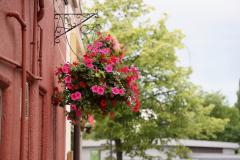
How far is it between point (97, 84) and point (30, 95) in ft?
5.59

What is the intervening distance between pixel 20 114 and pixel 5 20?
110cm

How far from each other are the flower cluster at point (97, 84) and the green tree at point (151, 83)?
13848 millimetres

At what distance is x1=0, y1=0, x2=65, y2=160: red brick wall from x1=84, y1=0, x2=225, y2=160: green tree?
1311 cm

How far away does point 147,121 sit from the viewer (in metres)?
23.2

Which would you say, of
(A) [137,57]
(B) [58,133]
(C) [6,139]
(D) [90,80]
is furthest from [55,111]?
(A) [137,57]

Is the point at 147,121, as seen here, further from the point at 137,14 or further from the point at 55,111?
the point at 55,111

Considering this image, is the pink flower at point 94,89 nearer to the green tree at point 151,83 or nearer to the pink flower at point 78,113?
the pink flower at point 78,113

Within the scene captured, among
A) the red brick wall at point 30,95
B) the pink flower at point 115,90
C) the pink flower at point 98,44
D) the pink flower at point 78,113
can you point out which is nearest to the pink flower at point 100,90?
Result: the pink flower at point 115,90

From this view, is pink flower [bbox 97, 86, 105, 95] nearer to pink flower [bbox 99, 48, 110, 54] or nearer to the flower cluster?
the flower cluster

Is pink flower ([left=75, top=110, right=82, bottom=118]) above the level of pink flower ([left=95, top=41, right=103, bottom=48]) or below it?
below

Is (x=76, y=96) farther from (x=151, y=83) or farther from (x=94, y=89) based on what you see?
(x=151, y=83)

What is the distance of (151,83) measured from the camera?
23.1 m

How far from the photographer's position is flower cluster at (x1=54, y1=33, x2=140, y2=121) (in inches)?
324

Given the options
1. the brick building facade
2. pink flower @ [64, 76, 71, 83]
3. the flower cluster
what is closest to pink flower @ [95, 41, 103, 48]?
the flower cluster
